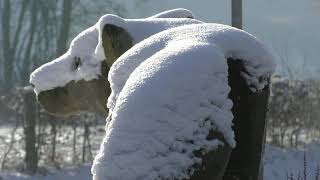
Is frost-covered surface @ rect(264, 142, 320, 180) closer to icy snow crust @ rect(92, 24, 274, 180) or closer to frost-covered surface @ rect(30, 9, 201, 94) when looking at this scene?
frost-covered surface @ rect(30, 9, 201, 94)

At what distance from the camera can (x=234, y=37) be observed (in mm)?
2727

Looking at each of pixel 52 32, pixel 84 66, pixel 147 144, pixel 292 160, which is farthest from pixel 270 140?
pixel 52 32

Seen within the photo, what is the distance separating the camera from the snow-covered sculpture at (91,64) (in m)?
3.13

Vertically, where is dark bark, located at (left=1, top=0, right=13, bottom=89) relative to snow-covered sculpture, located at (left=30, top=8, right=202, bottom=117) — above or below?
below

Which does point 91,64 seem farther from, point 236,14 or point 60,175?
point 60,175

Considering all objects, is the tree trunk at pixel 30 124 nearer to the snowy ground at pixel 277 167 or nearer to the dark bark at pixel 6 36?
the snowy ground at pixel 277 167

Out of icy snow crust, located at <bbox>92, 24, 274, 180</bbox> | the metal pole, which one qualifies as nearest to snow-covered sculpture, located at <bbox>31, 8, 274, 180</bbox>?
icy snow crust, located at <bbox>92, 24, 274, 180</bbox>

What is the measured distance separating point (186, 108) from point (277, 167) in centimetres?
911

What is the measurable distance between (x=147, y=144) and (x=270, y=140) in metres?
10.7

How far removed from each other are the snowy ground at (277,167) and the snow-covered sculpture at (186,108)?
703cm

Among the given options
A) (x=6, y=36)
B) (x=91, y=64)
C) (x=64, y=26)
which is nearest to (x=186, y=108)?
(x=91, y=64)

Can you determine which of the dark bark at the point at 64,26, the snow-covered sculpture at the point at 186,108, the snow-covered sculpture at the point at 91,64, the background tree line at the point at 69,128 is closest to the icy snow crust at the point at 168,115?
the snow-covered sculpture at the point at 186,108

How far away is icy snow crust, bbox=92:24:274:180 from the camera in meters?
2.35

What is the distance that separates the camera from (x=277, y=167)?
446 inches
